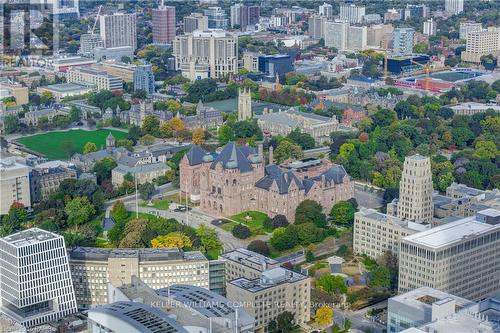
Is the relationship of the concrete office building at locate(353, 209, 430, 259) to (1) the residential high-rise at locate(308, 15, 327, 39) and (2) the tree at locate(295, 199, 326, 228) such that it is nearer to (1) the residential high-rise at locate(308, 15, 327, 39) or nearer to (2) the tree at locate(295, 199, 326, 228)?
(2) the tree at locate(295, 199, 326, 228)

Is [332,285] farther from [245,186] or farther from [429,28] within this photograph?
[429,28]

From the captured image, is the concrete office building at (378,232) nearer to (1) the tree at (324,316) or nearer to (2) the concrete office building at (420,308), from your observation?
(1) the tree at (324,316)

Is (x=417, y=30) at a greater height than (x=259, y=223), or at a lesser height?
greater

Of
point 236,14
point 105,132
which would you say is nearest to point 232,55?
point 105,132

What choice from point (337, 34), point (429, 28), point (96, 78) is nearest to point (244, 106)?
point (96, 78)

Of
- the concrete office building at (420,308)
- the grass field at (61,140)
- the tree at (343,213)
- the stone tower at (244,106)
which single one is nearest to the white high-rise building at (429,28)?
the stone tower at (244,106)

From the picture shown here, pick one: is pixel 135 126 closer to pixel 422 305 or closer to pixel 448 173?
pixel 448 173

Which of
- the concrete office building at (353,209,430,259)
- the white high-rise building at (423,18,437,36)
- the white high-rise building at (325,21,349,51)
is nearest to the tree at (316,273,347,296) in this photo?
the concrete office building at (353,209,430,259)
